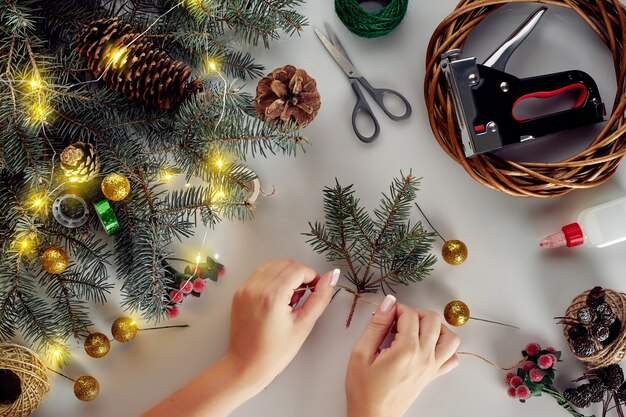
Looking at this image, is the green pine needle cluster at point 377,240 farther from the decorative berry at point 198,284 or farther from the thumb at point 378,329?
the decorative berry at point 198,284

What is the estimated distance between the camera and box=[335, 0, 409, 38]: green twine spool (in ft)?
3.56

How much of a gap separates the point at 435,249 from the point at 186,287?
464 millimetres

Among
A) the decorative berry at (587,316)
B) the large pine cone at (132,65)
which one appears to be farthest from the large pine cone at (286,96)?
the decorative berry at (587,316)

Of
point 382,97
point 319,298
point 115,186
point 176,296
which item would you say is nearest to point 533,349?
point 319,298

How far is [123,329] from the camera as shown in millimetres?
1082

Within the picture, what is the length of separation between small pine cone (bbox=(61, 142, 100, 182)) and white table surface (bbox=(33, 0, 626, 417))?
0.85ft

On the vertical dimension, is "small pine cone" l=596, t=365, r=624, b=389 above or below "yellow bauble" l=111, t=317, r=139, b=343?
below

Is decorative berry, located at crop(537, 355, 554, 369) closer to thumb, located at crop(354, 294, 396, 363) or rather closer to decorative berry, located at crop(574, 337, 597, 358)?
decorative berry, located at crop(574, 337, 597, 358)

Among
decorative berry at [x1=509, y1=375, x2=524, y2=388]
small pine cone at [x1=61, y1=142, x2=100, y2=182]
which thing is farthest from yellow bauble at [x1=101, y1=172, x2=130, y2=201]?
decorative berry at [x1=509, y1=375, x2=524, y2=388]

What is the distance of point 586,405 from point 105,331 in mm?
885

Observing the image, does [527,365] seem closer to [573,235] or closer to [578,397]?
[578,397]

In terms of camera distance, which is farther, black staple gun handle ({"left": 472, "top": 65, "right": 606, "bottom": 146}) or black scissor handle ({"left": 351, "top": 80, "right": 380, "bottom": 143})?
black scissor handle ({"left": 351, "top": 80, "right": 380, "bottom": 143})

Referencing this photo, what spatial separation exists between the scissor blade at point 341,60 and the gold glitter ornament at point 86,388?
0.74 meters

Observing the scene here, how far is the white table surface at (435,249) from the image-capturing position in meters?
1.11
